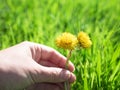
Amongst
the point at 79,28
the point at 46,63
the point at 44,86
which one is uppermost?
the point at 79,28

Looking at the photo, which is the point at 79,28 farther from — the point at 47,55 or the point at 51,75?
the point at 51,75

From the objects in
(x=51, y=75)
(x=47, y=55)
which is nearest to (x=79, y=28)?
(x=47, y=55)

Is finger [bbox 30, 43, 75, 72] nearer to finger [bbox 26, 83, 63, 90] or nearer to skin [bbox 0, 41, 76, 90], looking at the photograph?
skin [bbox 0, 41, 76, 90]

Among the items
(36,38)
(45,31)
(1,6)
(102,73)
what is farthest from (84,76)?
(1,6)

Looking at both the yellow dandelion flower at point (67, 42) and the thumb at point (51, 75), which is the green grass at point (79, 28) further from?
the yellow dandelion flower at point (67, 42)

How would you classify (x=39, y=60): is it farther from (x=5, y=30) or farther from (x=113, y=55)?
(x=5, y=30)

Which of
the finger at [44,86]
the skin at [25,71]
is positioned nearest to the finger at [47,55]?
the skin at [25,71]
